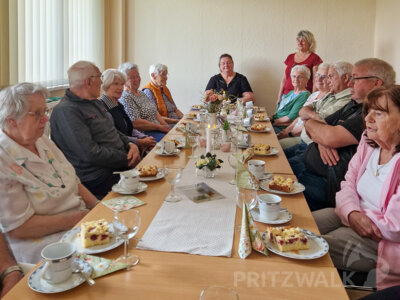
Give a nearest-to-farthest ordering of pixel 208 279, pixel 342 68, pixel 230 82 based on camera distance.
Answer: pixel 208 279
pixel 342 68
pixel 230 82

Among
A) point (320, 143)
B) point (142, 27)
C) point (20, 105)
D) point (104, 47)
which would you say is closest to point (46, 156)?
point (20, 105)

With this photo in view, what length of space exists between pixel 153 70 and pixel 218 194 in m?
3.21

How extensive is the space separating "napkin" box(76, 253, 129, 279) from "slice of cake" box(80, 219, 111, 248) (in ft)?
0.17

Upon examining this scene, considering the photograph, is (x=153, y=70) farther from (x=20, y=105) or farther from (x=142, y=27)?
(x=20, y=105)

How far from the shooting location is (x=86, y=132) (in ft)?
7.54

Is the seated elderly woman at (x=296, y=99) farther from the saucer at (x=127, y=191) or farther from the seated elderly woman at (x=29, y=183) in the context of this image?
the seated elderly woman at (x=29, y=183)

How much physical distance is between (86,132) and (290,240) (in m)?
1.57

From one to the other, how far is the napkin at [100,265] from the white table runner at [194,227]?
0.13 meters

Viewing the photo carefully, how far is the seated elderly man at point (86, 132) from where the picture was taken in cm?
227

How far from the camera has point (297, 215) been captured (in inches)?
56.0

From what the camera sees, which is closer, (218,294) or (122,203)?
(218,294)

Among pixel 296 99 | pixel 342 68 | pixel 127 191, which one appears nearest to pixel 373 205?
pixel 127 191

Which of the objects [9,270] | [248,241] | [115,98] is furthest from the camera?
[115,98]

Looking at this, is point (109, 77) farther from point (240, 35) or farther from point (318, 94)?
point (240, 35)
